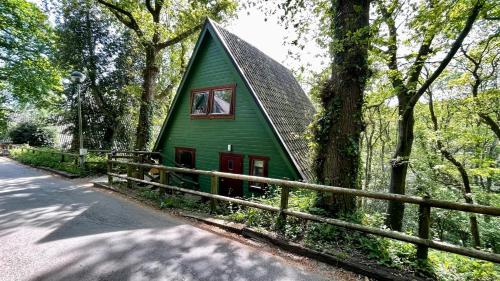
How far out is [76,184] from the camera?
428 inches

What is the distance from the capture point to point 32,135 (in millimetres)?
29125

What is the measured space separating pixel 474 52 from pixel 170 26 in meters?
16.5

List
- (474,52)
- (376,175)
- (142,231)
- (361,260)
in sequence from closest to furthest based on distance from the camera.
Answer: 1. (361,260)
2. (142,231)
3. (474,52)
4. (376,175)

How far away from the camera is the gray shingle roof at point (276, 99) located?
9.05 metres

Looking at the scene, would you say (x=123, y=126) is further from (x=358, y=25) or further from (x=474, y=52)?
(x=474, y=52)

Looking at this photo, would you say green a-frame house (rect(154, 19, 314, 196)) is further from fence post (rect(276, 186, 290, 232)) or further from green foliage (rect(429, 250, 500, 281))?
green foliage (rect(429, 250, 500, 281))

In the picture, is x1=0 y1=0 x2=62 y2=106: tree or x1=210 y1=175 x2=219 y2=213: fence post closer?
x1=210 y1=175 x2=219 y2=213: fence post

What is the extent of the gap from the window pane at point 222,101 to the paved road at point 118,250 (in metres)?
5.48

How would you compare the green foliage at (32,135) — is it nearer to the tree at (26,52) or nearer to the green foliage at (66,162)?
the green foliage at (66,162)

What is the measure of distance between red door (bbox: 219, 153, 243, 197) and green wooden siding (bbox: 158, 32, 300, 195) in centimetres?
24

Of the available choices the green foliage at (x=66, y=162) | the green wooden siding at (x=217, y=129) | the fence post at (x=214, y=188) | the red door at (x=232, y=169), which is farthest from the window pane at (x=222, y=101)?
the green foliage at (x=66, y=162)

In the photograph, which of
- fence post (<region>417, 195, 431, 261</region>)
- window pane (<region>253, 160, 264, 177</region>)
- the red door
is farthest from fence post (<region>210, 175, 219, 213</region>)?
fence post (<region>417, 195, 431, 261</region>)

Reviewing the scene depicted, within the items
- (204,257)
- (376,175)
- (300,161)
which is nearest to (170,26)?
(300,161)

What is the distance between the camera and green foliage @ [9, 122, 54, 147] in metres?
28.9
